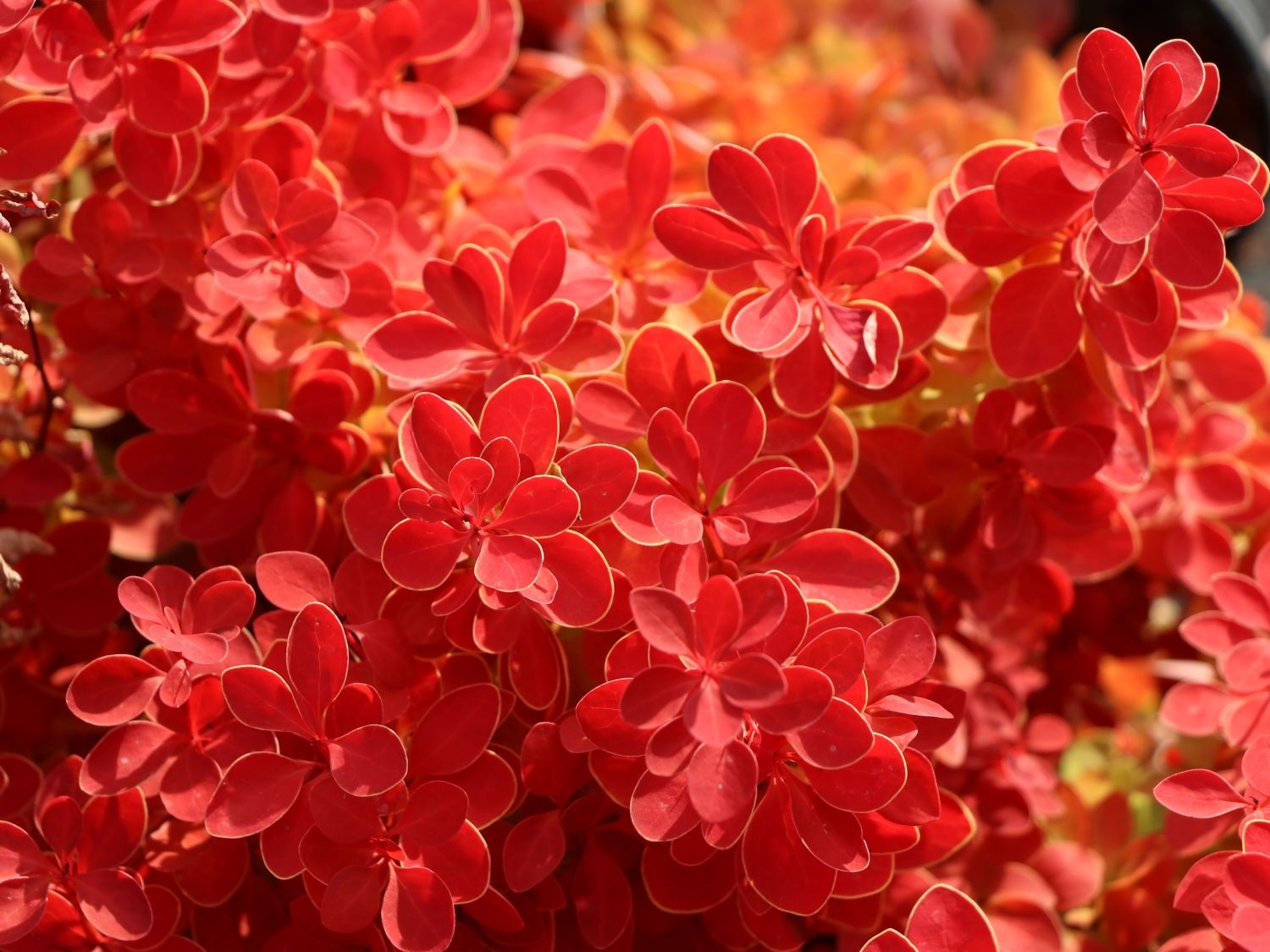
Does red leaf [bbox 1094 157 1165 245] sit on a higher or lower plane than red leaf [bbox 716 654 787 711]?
higher

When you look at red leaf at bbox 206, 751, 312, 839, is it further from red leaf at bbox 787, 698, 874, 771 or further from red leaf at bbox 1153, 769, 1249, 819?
red leaf at bbox 1153, 769, 1249, 819

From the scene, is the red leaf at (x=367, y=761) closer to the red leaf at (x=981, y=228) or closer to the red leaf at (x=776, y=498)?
the red leaf at (x=776, y=498)

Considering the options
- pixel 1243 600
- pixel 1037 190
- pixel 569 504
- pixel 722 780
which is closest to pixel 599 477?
pixel 569 504

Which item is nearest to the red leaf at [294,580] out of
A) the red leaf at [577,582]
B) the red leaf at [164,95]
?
the red leaf at [577,582]

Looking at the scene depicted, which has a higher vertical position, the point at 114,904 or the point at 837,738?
the point at 837,738

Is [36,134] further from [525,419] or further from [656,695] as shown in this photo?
[656,695]

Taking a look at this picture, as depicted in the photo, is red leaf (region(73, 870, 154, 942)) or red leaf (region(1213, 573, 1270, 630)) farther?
red leaf (region(1213, 573, 1270, 630))

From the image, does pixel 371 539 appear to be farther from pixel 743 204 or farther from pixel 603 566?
pixel 743 204

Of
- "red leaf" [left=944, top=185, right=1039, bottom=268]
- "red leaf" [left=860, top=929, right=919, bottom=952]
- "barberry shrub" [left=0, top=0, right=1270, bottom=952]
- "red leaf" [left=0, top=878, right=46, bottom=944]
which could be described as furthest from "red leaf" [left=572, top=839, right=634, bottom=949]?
"red leaf" [left=944, top=185, right=1039, bottom=268]
